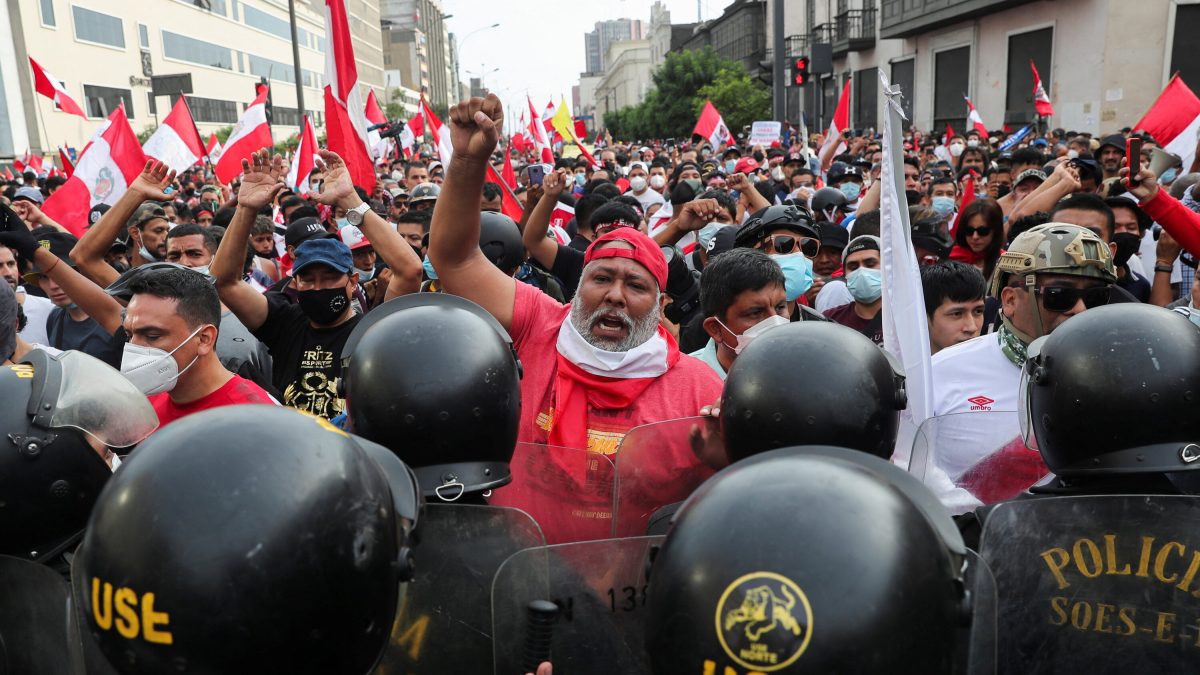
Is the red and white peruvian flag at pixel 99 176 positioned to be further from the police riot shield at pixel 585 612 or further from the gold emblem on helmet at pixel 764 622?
the gold emblem on helmet at pixel 764 622

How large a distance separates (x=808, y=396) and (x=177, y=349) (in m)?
2.27

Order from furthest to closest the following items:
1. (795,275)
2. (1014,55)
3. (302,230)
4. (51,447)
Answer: (1014,55)
(302,230)
(795,275)
(51,447)

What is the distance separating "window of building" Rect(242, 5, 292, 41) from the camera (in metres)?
69.6

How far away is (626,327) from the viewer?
11.1 ft

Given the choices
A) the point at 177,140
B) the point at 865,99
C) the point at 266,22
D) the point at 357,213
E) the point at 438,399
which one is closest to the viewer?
the point at 438,399

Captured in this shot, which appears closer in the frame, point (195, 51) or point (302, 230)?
point (302, 230)

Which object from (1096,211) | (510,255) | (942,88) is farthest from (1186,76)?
(510,255)

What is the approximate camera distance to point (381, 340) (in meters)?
2.51

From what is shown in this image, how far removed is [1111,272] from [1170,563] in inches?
71.2

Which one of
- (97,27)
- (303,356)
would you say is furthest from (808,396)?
(97,27)

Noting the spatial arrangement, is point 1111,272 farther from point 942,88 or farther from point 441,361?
point 942,88

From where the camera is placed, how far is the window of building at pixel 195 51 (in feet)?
181

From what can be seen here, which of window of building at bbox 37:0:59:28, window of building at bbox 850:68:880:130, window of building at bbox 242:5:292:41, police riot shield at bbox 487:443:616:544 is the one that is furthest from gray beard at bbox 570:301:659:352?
window of building at bbox 242:5:292:41

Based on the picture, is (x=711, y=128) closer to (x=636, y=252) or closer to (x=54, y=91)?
(x=54, y=91)
